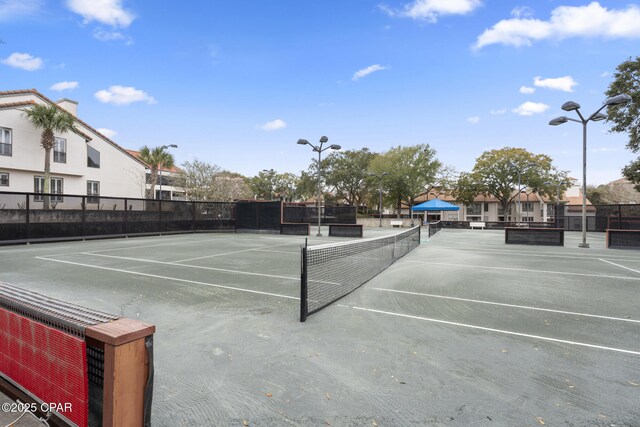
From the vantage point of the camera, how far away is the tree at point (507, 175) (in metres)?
52.0

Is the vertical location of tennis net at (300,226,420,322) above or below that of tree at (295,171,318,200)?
below

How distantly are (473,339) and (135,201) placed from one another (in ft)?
73.2

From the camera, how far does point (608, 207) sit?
2719 cm

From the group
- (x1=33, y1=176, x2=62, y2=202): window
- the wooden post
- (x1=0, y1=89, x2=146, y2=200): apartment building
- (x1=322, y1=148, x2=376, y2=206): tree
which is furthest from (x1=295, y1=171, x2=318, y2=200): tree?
the wooden post

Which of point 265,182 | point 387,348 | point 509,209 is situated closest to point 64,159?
point 387,348

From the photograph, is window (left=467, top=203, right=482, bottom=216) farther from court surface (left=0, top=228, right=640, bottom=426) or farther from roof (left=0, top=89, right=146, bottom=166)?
court surface (left=0, top=228, right=640, bottom=426)

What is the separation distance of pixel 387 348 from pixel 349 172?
2318 inches

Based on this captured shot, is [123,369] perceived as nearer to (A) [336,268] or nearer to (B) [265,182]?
(A) [336,268]

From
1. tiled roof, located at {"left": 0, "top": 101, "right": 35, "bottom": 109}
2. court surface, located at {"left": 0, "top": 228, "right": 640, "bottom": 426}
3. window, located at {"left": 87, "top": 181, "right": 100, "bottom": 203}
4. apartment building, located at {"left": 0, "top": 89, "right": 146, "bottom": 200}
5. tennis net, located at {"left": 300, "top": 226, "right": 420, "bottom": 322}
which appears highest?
tiled roof, located at {"left": 0, "top": 101, "right": 35, "bottom": 109}

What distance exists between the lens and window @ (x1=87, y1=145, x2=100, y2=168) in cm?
3247

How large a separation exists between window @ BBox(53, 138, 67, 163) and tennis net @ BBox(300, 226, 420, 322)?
102 feet

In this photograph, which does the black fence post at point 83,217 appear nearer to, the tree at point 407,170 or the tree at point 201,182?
the tree at point 201,182

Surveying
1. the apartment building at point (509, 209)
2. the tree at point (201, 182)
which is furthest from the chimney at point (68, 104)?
the apartment building at point (509, 209)

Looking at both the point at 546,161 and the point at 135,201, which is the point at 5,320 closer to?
the point at 135,201
